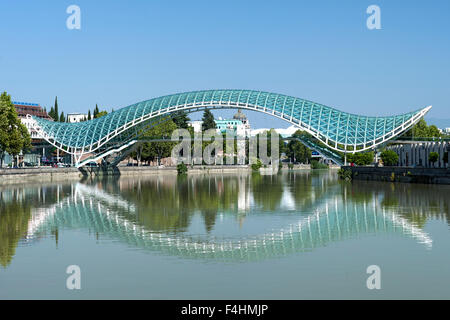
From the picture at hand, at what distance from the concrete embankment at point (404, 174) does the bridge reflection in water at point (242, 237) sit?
52.6 ft

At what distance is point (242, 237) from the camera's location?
70.7ft

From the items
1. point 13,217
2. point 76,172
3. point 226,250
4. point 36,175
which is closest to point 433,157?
point 36,175

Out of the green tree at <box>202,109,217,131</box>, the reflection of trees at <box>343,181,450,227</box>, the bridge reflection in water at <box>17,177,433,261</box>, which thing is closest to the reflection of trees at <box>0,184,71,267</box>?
the bridge reflection in water at <box>17,177,433,261</box>

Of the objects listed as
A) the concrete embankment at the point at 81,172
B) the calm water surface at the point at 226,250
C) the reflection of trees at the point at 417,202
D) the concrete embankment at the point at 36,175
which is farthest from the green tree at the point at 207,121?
the calm water surface at the point at 226,250

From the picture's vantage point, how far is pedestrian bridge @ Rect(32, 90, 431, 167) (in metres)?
75.2

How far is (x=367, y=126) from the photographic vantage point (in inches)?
3061

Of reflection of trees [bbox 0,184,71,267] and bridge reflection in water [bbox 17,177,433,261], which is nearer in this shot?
reflection of trees [bbox 0,184,71,267]

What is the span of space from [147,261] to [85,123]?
74.2m

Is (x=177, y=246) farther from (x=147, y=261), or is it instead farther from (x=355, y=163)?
(x=355, y=163)

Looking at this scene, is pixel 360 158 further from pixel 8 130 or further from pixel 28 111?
pixel 28 111

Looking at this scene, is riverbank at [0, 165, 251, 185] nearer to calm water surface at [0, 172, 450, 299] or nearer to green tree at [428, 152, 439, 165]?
calm water surface at [0, 172, 450, 299]

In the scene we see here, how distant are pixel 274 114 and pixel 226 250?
5776cm

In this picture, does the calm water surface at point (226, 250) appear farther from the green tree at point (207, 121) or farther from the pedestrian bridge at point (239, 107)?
the green tree at point (207, 121)
